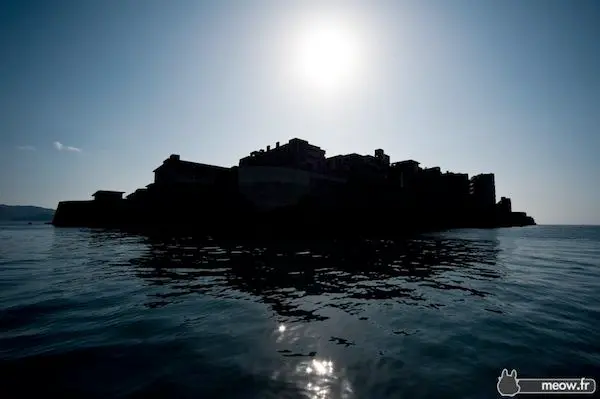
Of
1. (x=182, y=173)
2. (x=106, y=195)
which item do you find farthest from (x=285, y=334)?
(x=106, y=195)

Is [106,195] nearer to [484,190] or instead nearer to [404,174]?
[404,174]

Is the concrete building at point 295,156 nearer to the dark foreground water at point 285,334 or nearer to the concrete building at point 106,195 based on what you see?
the concrete building at point 106,195

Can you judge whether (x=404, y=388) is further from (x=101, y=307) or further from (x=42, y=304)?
(x=42, y=304)

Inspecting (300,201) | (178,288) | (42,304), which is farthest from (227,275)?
(300,201)

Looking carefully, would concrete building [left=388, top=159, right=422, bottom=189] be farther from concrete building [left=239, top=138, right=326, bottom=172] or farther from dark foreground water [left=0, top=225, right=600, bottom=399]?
dark foreground water [left=0, top=225, right=600, bottom=399]

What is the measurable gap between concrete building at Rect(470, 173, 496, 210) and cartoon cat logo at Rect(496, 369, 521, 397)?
88.4 meters

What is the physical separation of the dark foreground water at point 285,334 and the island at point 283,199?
23.6 m

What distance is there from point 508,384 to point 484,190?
9315 centimetres

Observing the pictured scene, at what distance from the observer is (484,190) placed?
8044 centimetres

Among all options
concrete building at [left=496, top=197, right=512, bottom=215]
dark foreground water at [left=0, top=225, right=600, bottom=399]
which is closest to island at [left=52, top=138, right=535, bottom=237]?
dark foreground water at [left=0, top=225, right=600, bottom=399]

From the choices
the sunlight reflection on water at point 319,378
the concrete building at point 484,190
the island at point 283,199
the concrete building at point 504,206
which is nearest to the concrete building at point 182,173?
the island at point 283,199

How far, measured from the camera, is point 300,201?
136 feet

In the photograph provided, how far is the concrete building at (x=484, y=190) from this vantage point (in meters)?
79.3

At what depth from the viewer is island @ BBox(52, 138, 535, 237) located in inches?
1567
